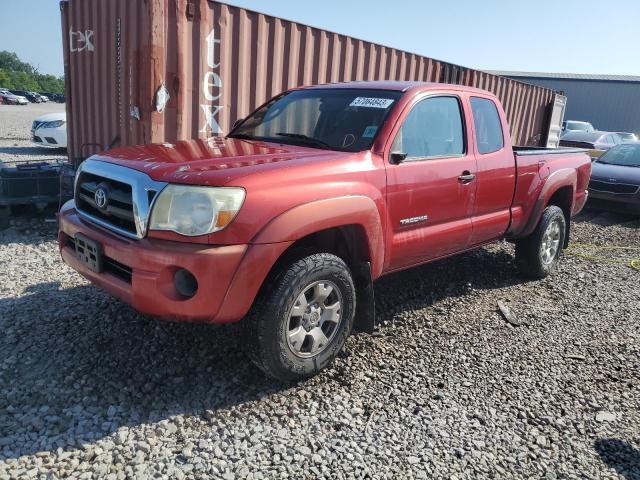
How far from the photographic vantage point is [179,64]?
5.51 m

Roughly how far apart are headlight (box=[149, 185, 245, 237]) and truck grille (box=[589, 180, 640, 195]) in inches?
338

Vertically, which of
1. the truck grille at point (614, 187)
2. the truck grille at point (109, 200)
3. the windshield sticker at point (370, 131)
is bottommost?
the truck grille at point (614, 187)

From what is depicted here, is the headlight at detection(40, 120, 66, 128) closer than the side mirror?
No

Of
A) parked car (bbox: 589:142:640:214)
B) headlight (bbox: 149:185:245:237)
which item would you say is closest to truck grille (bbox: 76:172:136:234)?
headlight (bbox: 149:185:245:237)

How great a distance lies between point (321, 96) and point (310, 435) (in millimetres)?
2490

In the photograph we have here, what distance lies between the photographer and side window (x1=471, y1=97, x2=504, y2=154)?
4293 mm

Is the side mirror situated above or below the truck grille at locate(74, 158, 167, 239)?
above

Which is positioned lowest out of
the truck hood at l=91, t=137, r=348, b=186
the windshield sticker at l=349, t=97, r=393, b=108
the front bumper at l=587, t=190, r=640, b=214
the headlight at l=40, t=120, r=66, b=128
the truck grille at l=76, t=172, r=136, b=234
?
the front bumper at l=587, t=190, r=640, b=214

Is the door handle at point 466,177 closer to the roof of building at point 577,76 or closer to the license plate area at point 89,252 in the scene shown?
the license plate area at point 89,252

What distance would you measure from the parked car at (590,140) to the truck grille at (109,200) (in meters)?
16.9

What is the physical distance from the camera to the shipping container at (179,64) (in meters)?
5.46

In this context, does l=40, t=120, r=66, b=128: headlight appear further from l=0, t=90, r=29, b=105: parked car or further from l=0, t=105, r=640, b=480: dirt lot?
l=0, t=90, r=29, b=105: parked car

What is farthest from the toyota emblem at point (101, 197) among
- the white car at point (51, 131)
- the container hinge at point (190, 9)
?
the white car at point (51, 131)

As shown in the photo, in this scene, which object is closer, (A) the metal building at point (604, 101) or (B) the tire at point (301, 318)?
(B) the tire at point (301, 318)
